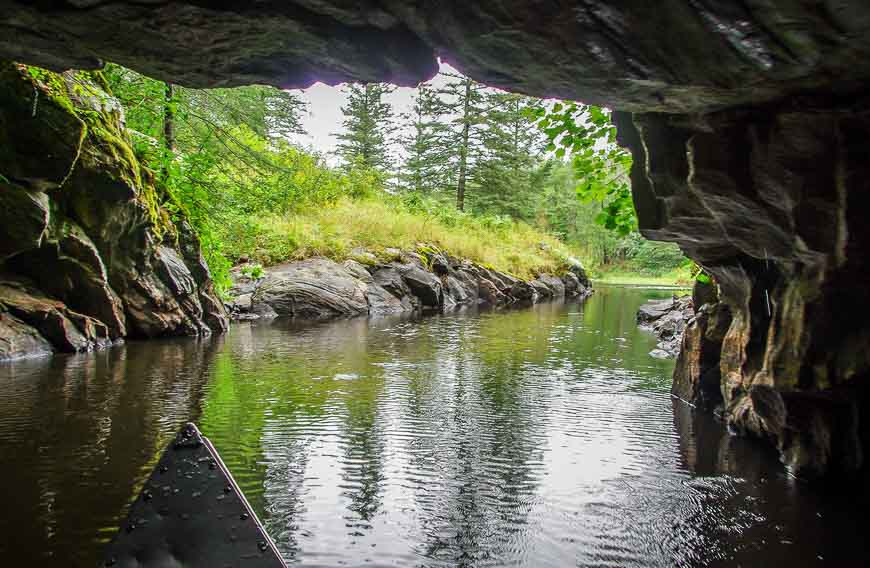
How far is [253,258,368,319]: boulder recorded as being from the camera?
19.2 meters

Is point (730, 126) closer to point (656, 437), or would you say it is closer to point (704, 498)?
point (704, 498)

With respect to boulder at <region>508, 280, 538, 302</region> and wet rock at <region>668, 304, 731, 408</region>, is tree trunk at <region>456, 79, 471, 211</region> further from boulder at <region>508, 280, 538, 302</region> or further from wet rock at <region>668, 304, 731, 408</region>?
wet rock at <region>668, 304, 731, 408</region>

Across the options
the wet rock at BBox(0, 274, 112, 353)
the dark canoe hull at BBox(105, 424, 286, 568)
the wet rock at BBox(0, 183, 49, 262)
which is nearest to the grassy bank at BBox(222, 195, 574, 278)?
the wet rock at BBox(0, 274, 112, 353)

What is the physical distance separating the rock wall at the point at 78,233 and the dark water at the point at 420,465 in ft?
4.87

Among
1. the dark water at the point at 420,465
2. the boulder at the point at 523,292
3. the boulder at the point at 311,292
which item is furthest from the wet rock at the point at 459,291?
the dark water at the point at 420,465

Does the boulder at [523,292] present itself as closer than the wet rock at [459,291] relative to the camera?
No

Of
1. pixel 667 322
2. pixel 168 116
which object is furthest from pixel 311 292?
pixel 667 322

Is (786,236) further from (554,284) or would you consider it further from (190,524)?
(554,284)

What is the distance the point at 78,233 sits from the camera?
11.4 meters

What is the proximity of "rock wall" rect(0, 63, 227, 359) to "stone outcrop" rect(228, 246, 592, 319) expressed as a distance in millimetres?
3815

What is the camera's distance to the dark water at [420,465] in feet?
13.6

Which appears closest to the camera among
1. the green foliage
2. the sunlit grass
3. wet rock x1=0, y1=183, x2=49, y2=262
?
the green foliage

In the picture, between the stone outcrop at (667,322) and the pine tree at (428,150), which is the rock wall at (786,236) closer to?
the stone outcrop at (667,322)

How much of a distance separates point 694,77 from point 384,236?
72.9ft
